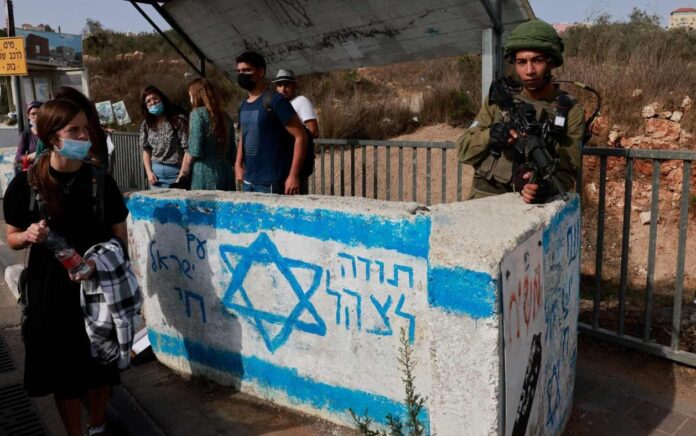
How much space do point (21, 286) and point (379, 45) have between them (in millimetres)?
3840

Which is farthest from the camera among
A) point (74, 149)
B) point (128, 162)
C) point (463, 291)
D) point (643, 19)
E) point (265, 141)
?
point (643, 19)

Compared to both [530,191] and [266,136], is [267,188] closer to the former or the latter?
[266,136]

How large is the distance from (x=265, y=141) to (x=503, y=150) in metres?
1.88

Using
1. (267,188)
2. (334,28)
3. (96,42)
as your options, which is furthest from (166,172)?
(96,42)

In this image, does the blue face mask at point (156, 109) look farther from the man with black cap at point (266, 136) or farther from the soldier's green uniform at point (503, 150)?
the soldier's green uniform at point (503, 150)

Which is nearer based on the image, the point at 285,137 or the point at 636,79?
the point at 285,137

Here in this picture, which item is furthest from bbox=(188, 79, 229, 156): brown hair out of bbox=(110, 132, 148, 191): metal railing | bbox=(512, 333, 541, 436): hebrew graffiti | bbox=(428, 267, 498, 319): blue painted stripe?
bbox=(110, 132, 148, 191): metal railing

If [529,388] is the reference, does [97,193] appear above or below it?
above

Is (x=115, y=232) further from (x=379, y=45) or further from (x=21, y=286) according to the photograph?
(x=379, y=45)

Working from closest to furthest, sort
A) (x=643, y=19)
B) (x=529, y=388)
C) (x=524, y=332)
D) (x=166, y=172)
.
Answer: (x=524, y=332) → (x=529, y=388) → (x=166, y=172) → (x=643, y=19)

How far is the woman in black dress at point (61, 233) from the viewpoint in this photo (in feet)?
8.27

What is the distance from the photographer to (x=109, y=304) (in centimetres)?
259

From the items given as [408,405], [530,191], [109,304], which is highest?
[530,191]

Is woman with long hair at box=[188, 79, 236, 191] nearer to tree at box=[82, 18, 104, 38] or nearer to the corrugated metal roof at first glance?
the corrugated metal roof
